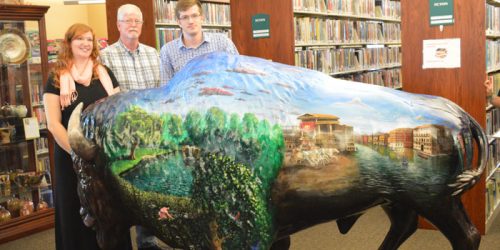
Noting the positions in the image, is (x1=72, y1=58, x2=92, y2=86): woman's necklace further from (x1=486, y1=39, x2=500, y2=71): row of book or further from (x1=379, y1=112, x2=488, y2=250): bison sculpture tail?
(x1=486, y1=39, x2=500, y2=71): row of book

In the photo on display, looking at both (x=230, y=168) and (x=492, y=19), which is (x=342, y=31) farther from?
(x=230, y=168)

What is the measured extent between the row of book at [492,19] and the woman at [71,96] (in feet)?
12.4

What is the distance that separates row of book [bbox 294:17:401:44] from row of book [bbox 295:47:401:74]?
0.15m

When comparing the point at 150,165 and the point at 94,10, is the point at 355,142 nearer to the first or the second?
the point at 150,165

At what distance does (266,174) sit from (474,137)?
70 cm

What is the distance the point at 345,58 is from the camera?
8000 millimetres

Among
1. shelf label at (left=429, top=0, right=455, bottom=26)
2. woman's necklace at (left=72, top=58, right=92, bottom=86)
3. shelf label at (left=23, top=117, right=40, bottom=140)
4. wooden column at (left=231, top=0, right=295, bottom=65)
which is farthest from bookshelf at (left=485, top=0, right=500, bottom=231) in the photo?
shelf label at (left=23, top=117, right=40, bottom=140)

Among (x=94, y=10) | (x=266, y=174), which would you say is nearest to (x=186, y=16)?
(x=266, y=174)

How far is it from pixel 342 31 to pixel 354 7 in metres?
0.58

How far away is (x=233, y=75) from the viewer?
1.86m

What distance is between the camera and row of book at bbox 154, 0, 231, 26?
6.62m

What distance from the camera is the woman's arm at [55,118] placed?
3.14 meters

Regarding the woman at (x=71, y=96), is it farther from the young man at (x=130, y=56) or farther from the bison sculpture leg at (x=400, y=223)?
the bison sculpture leg at (x=400, y=223)

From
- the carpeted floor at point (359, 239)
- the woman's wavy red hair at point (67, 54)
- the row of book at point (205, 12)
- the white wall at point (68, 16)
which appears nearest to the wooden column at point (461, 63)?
the carpeted floor at point (359, 239)
